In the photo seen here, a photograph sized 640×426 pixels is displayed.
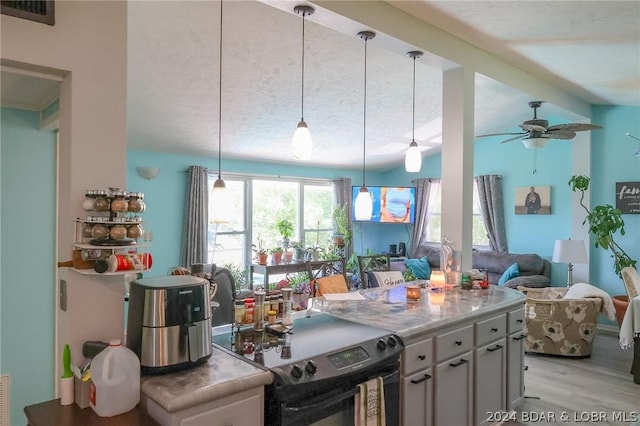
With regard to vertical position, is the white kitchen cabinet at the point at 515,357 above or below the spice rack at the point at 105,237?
below

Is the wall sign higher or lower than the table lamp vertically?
higher

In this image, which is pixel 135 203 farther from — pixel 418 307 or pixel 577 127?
pixel 577 127

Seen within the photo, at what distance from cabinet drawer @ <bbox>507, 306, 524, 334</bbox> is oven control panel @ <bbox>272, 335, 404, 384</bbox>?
1243mm

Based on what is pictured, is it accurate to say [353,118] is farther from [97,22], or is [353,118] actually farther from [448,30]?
[97,22]

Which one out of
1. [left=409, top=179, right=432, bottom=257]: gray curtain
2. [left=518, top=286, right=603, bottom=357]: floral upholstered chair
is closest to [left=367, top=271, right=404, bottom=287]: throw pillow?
[left=518, top=286, right=603, bottom=357]: floral upholstered chair

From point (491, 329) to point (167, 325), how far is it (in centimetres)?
206

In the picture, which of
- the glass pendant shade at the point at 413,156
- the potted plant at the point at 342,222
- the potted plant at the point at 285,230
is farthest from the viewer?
the potted plant at the point at 342,222

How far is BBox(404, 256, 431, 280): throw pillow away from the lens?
6.79 meters

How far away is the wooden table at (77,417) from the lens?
4.66ft

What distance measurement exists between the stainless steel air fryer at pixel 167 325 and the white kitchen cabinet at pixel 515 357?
7.23ft

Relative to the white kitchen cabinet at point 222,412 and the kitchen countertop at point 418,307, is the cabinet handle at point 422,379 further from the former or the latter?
the white kitchen cabinet at point 222,412

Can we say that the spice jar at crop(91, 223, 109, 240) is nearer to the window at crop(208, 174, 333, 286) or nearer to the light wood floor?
the light wood floor

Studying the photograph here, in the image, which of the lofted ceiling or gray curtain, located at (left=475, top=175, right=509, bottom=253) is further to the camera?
gray curtain, located at (left=475, top=175, right=509, bottom=253)

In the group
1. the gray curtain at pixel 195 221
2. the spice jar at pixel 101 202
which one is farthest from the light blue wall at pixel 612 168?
the spice jar at pixel 101 202
